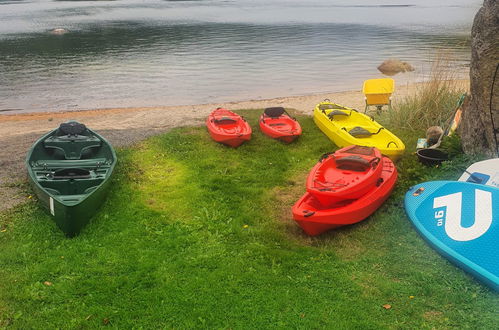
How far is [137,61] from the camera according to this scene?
31141mm

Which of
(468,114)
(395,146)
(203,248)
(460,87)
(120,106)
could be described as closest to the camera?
(203,248)

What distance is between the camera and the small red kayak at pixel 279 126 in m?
11.3

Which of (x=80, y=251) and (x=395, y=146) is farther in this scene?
(x=395, y=146)

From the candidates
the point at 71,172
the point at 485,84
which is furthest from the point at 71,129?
the point at 485,84

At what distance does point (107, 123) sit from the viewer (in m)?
15.5

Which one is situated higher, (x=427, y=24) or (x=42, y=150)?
(x=42, y=150)

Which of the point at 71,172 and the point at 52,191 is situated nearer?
the point at 52,191

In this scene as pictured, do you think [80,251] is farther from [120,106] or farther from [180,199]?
[120,106]

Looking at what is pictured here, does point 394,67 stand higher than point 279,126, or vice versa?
point 279,126

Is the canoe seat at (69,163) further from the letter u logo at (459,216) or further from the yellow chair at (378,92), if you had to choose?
the yellow chair at (378,92)

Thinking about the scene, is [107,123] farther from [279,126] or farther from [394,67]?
[394,67]

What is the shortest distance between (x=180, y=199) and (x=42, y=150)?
12.2 ft

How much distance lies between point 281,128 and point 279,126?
21cm

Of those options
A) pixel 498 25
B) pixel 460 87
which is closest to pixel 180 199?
pixel 498 25
